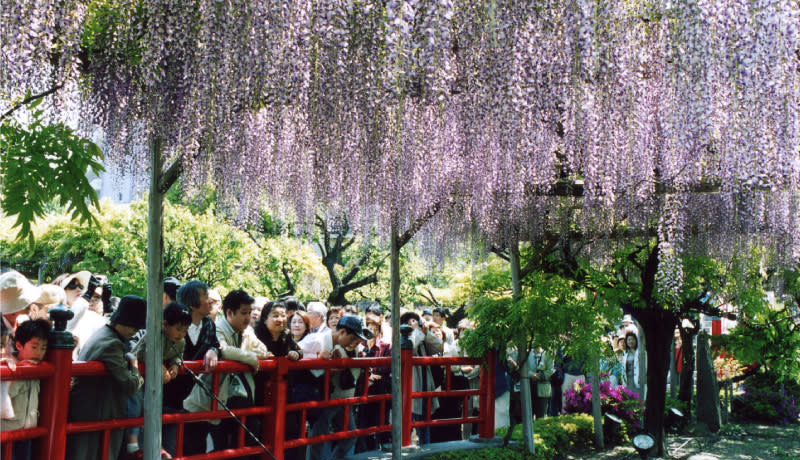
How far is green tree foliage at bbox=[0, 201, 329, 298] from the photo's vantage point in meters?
20.6

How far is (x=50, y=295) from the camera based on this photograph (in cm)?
538

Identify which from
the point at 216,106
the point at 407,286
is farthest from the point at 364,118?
the point at 407,286

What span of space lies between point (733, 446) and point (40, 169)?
10.5m

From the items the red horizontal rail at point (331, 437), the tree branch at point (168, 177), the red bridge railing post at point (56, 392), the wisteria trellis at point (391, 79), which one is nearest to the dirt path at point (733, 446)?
the red horizontal rail at point (331, 437)

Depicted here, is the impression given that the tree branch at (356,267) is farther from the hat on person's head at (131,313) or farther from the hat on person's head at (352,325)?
the hat on person's head at (131,313)

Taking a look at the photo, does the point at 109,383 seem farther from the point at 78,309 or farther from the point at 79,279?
the point at 79,279

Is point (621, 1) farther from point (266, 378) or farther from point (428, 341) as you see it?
point (428, 341)

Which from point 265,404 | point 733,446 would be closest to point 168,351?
point 265,404

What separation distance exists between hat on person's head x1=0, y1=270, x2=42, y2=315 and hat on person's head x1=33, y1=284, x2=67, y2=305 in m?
0.33

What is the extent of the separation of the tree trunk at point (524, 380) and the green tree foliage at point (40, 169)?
5204 mm

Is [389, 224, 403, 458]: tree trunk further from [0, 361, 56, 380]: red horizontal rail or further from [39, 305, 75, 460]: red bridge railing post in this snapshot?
[0, 361, 56, 380]: red horizontal rail

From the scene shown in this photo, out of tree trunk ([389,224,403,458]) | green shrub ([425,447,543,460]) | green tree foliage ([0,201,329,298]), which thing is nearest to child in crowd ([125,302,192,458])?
tree trunk ([389,224,403,458])

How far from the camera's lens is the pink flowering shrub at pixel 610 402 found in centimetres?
1125

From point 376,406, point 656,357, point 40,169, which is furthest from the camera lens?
point 656,357
